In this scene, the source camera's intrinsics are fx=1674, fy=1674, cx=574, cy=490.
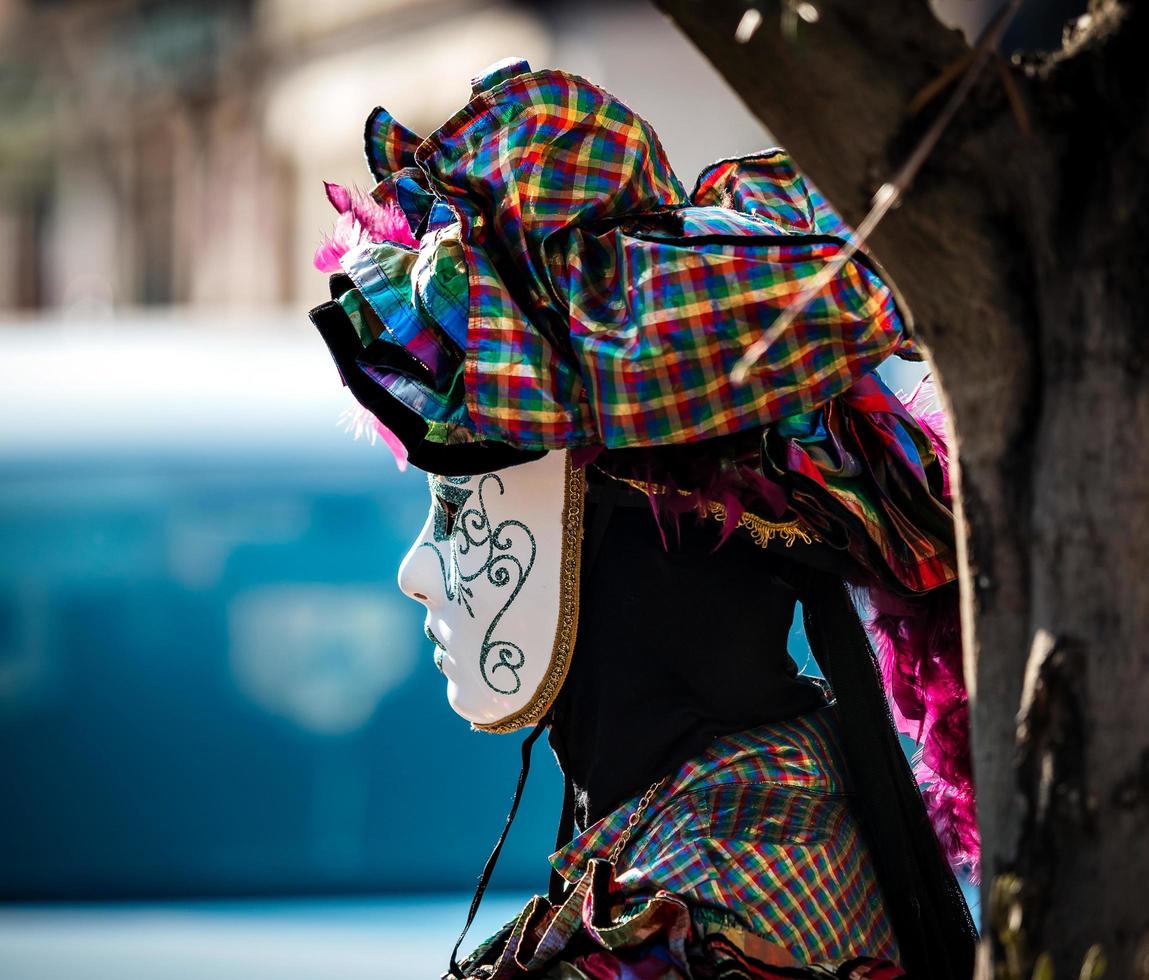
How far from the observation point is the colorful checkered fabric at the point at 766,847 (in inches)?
68.9

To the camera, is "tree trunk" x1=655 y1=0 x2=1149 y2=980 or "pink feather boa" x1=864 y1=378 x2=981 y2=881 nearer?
"tree trunk" x1=655 y1=0 x2=1149 y2=980

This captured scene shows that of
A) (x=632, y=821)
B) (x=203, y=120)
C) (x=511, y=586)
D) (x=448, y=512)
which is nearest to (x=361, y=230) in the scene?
(x=448, y=512)

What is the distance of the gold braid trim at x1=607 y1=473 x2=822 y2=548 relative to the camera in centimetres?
182

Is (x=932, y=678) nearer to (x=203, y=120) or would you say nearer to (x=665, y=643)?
(x=665, y=643)

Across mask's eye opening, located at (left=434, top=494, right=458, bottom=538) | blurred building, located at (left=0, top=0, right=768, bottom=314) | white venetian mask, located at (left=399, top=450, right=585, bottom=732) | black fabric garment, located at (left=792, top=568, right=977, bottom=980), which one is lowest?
black fabric garment, located at (left=792, top=568, right=977, bottom=980)

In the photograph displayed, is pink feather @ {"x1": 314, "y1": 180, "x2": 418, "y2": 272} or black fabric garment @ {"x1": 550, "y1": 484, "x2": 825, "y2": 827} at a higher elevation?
pink feather @ {"x1": 314, "y1": 180, "x2": 418, "y2": 272}

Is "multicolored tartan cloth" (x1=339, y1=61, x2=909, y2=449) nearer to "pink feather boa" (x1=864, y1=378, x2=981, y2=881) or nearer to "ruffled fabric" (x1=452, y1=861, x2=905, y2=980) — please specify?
"pink feather boa" (x1=864, y1=378, x2=981, y2=881)

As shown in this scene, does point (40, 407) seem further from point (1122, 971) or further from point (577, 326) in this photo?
point (1122, 971)

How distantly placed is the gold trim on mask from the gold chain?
0.15m

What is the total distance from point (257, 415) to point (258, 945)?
48.9 inches

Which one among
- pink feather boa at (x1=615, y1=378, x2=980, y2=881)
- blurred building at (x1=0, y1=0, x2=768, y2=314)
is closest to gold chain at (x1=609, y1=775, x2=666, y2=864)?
pink feather boa at (x1=615, y1=378, x2=980, y2=881)

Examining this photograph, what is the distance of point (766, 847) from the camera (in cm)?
179

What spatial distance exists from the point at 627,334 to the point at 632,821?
1.83 feet

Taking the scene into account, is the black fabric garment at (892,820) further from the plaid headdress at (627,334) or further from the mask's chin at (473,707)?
the mask's chin at (473,707)
